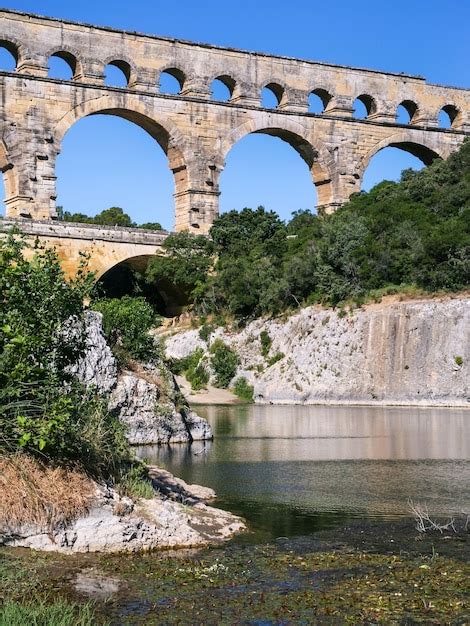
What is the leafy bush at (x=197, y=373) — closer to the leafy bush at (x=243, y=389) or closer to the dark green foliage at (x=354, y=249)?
the leafy bush at (x=243, y=389)

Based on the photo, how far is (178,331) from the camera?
46500 mm

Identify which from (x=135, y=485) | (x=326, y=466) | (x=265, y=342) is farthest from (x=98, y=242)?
(x=135, y=485)

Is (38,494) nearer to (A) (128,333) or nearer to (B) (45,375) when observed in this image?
(B) (45,375)

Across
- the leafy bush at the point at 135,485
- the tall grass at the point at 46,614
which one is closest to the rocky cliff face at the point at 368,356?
the leafy bush at the point at 135,485

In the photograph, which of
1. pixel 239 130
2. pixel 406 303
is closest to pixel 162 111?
pixel 239 130

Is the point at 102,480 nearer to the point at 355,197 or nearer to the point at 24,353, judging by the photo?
the point at 24,353

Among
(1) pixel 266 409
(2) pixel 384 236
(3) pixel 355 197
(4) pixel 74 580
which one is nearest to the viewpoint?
(4) pixel 74 580

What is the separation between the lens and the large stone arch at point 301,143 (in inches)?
1861

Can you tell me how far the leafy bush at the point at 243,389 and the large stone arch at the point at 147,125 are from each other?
8.90m

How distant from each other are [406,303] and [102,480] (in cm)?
2689

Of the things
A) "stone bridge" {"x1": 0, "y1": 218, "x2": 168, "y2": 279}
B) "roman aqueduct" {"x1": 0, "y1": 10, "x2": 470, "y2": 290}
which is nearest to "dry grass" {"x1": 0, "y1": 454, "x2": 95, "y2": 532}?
"stone bridge" {"x1": 0, "y1": 218, "x2": 168, "y2": 279}

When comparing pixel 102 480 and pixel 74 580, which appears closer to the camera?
pixel 74 580

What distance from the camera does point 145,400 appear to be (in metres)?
22.5

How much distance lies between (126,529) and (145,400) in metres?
11.3
